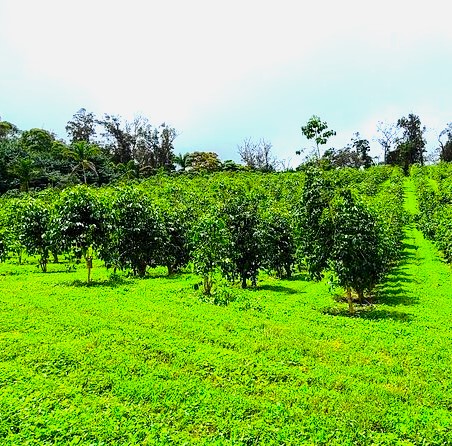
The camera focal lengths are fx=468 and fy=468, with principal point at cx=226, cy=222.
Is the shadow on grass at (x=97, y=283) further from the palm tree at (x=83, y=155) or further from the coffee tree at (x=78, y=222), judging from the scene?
the palm tree at (x=83, y=155)

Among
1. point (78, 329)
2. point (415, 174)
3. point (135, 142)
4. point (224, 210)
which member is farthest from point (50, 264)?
point (415, 174)

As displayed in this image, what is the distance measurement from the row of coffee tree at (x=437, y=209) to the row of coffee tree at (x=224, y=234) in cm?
517

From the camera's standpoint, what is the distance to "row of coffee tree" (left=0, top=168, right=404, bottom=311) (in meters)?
20.0

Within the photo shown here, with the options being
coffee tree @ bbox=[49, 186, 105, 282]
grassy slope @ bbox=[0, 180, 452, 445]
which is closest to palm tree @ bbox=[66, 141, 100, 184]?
coffee tree @ bbox=[49, 186, 105, 282]

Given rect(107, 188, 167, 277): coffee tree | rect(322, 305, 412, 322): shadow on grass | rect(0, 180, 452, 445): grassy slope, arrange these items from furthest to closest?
rect(107, 188, 167, 277): coffee tree → rect(322, 305, 412, 322): shadow on grass → rect(0, 180, 452, 445): grassy slope

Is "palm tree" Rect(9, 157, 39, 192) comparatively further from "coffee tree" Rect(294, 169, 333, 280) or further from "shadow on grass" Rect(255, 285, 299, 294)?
"coffee tree" Rect(294, 169, 333, 280)

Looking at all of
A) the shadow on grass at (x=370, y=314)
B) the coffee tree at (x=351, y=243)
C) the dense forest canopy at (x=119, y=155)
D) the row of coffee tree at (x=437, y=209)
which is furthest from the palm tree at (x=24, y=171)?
the coffee tree at (x=351, y=243)

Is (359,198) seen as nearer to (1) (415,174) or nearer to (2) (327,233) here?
(2) (327,233)

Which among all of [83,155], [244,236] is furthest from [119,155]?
[244,236]

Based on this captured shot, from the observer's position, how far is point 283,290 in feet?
86.6

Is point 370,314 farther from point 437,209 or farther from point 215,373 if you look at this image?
point 437,209

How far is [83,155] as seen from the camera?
69062 mm

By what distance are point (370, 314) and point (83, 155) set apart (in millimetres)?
57415

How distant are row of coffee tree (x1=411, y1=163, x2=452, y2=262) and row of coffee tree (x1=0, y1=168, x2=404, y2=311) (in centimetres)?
517
